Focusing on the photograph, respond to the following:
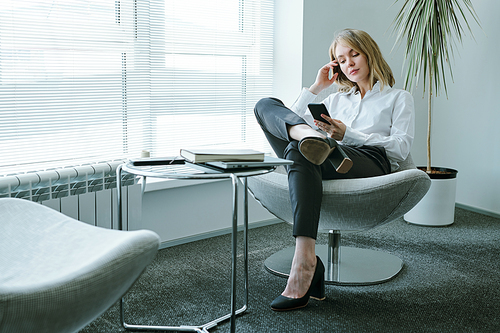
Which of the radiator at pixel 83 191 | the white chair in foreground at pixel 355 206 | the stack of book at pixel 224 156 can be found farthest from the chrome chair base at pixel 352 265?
the stack of book at pixel 224 156

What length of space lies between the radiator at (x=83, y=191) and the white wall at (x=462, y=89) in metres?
1.32

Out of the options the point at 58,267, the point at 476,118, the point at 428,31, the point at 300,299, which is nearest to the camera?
the point at 58,267

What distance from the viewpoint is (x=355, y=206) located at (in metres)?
1.79

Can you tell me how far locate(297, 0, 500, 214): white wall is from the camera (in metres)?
2.97

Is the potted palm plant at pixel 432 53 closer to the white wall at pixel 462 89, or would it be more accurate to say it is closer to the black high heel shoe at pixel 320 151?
the white wall at pixel 462 89

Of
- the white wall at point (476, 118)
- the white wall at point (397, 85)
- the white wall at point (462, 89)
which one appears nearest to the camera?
the white wall at point (397, 85)

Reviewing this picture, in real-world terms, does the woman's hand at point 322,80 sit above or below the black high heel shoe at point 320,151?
above

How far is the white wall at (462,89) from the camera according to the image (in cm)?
297

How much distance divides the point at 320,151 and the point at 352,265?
0.76 meters

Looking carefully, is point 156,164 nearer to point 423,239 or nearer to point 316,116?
point 316,116

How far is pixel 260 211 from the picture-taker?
9.78ft

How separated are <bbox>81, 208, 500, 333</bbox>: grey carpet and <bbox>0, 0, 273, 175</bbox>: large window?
0.65 meters

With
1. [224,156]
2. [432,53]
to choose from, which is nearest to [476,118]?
[432,53]

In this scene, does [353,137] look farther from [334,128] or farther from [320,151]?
[320,151]
